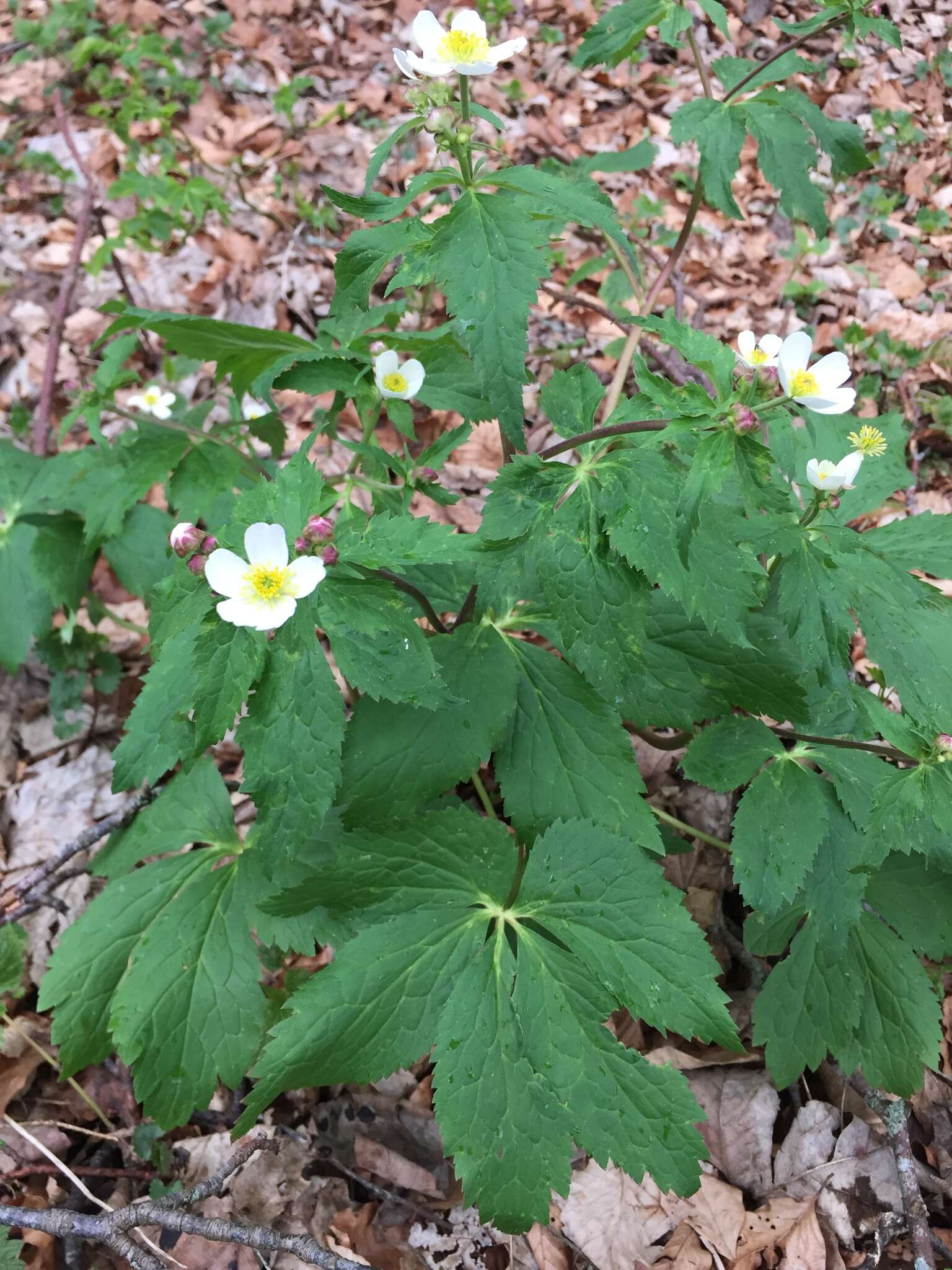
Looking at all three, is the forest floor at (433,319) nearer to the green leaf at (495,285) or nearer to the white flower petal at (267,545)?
the green leaf at (495,285)

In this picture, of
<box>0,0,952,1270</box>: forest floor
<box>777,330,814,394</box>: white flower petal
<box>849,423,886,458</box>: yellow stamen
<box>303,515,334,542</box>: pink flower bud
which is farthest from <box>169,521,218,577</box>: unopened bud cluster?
<box>0,0,952,1270</box>: forest floor

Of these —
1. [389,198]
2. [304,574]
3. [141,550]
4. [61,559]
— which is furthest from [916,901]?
[61,559]

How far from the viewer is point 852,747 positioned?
2.25 m

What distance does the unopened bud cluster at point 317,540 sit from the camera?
1.69m

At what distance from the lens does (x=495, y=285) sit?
5.76 feet

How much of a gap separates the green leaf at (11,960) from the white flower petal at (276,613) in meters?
1.71

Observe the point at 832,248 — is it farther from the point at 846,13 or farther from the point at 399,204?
the point at 399,204

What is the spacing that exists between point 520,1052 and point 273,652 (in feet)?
3.47

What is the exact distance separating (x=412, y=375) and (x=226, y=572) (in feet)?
3.72

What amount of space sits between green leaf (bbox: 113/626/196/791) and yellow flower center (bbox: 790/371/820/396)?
1.38 meters

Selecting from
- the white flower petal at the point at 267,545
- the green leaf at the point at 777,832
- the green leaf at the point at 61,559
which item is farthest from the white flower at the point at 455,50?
the green leaf at the point at 61,559

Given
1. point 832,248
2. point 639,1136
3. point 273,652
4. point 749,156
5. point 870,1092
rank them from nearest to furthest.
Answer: point 273,652 → point 639,1136 → point 870,1092 → point 832,248 → point 749,156

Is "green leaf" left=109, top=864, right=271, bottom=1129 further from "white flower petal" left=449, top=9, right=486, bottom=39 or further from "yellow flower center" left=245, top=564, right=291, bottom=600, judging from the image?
"white flower petal" left=449, top=9, right=486, bottom=39

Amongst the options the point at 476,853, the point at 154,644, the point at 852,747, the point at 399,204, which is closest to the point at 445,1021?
the point at 476,853
